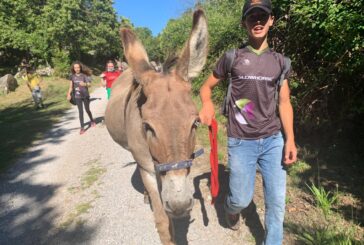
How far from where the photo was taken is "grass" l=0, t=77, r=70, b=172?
319 inches

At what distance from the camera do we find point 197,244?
3.53 meters

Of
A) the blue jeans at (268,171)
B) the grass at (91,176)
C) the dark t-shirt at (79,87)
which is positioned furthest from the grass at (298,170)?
the dark t-shirt at (79,87)

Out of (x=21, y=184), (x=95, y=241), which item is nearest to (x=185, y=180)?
(x=95, y=241)

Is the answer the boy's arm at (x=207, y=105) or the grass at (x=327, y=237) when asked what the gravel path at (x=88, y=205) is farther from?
the boy's arm at (x=207, y=105)

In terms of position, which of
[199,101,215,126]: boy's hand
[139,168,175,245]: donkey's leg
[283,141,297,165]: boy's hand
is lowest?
[139,168,175,245]: donkey's leg

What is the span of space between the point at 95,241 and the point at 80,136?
19.0ft

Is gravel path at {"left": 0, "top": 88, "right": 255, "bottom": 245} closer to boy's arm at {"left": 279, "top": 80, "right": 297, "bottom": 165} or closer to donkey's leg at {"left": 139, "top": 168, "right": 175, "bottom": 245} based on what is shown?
donkey's leg at {"left": 139, "top": 168, "right": 175, "bottom": 245}

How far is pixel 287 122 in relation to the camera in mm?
2941

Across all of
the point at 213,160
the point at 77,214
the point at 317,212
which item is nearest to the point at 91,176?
the point at 77,214

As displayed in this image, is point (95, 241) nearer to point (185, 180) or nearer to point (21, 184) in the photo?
point (185, 180)

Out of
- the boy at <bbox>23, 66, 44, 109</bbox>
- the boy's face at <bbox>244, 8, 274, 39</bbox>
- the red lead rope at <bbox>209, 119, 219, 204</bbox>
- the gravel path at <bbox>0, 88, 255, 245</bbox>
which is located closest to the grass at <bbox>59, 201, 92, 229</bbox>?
the gravel path at <bbox>0, 88, 255, 245</bbox>

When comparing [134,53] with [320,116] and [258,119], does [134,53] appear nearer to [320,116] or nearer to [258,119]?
[258,119]

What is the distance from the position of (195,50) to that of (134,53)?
58 centimetres

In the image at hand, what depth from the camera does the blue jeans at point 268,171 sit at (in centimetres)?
291
